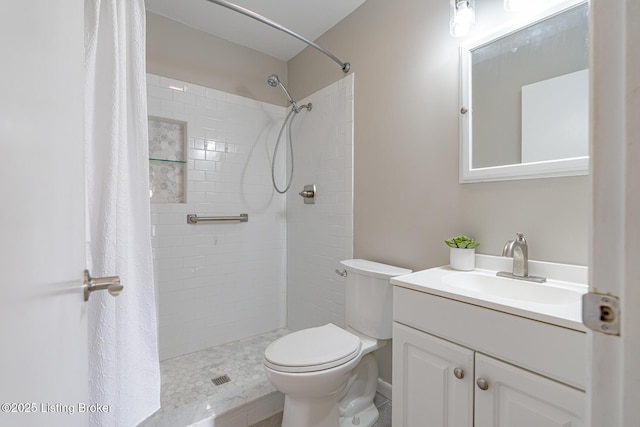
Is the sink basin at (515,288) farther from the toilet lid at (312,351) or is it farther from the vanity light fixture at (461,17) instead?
the vanity light fixture at (461,17)

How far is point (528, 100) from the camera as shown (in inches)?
43.6

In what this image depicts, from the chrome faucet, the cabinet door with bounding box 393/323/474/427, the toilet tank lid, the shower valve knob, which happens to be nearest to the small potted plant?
the chrome faucet

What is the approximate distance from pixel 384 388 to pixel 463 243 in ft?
3.33

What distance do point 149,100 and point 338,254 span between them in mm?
1660

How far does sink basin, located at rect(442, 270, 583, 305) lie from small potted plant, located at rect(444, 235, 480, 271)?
43 millimetres

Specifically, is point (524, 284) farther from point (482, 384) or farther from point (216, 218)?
point (216, 218)

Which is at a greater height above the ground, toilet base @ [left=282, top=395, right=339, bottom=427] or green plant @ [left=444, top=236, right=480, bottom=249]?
green plant @ [left=444, top=236, right=480, bottom=249]

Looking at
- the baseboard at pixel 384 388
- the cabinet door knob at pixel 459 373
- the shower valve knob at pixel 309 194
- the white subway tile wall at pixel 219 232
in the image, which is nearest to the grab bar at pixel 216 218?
the white subway tile wall at pixel 219 232

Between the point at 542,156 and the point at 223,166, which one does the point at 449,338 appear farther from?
the point at 223,166

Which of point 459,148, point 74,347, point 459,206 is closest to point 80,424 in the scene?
point 74,347

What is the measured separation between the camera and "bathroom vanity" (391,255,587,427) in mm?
689

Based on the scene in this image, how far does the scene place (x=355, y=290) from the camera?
1508 mm

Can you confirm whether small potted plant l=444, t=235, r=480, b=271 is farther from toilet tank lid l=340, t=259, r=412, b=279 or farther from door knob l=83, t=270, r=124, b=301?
door knob l=83, t=270, r=124, b=301

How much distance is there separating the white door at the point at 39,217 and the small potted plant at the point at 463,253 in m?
1.27
